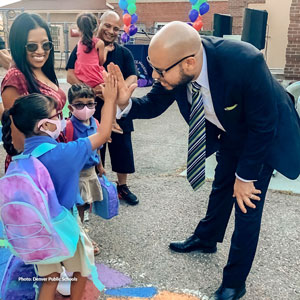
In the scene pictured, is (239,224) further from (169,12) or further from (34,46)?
(169,12)

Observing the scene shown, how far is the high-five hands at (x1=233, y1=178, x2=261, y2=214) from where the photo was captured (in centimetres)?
227

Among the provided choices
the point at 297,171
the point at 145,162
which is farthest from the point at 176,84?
the point at 145,162

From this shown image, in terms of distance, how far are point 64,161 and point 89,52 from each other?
79.3 inches

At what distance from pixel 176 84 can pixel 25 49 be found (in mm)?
1053

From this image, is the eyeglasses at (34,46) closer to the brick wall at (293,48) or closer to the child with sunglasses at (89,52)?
the child with sunglasses at (89,52)

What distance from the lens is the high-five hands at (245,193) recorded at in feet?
7.44

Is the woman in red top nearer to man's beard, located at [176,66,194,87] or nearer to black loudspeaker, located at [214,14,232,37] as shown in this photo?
man's beard, located at [176,66,194,87]

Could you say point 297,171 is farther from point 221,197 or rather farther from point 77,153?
point 77,153

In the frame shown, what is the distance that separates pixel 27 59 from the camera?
2.52m

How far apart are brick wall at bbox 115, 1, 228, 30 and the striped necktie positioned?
2471 cm

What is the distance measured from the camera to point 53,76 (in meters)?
2.75

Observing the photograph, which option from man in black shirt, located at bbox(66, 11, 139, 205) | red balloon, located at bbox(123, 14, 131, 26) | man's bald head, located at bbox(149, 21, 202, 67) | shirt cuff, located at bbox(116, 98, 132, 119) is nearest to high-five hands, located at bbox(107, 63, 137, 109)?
shirt cuff, located at bbox(116, 98, 132, 119)

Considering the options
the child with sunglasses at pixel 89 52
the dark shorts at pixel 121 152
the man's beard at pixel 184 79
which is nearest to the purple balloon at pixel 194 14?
the child with sunglasses at pixel 89 52

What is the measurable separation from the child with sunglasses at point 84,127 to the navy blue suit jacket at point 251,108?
2.48 ft
